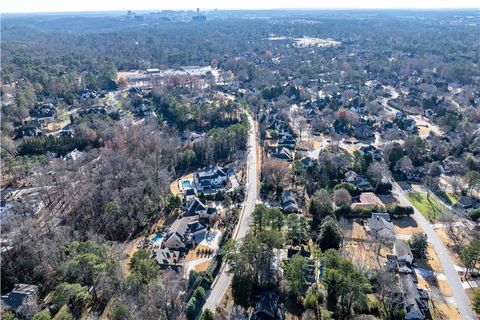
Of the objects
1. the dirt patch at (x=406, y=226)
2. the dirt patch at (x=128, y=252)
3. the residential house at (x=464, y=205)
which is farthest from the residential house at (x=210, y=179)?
the residential house at (x=464, y=205)

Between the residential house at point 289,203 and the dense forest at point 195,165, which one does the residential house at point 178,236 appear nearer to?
the dense forest at point 195,165

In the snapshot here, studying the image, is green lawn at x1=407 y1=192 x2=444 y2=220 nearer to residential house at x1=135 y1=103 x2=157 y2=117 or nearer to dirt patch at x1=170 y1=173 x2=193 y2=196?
dirt patch at x1=170 y1=173 x2=193 y2=196

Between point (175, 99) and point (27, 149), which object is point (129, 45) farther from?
point (27, 149)

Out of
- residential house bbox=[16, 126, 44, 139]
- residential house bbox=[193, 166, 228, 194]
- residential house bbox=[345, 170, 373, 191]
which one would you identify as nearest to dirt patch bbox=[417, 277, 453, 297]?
residential house bbox=[345, 170, 373, 191]

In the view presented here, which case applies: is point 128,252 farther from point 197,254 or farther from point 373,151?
point 373,151

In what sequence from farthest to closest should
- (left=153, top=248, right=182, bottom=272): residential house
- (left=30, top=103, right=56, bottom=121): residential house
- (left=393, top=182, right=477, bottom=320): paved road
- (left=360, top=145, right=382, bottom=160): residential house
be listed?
(left=30, top=103, right=56, bottom=121): residential house → (left=360, top=145, right=382, bottom=160): residential house → (left=153, top=248, right=182, bottom=272): residential house → (left=393, top=182, right=477, bottom=320): paved road
